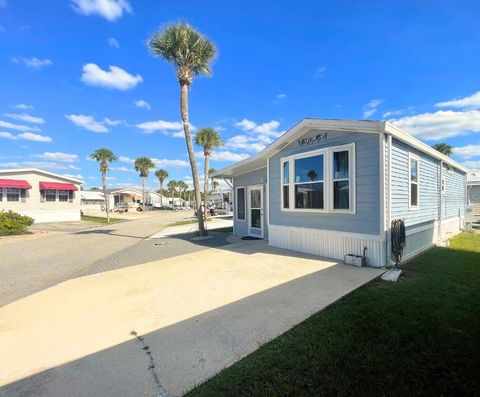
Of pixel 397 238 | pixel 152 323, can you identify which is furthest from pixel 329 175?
pixel 152 323

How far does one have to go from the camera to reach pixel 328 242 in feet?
23.8

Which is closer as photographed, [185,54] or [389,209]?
[389,209]

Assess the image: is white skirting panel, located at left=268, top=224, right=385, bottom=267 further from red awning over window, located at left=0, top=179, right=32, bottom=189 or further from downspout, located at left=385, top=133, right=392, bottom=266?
red awning over window, located at left=0, top=179, right=32, bottom=189

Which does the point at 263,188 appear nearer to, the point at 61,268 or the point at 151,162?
the point at 61,268

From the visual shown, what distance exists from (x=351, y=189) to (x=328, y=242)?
157 centimetres

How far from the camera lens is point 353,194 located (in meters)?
6.52

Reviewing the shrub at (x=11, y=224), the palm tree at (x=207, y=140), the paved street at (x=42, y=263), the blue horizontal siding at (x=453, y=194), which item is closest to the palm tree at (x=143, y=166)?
the palm tree at (x=207, y=140)

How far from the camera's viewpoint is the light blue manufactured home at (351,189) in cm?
618

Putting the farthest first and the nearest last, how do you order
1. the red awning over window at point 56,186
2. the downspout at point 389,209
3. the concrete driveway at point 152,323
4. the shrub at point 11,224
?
the red awning over window at point 56,186
the shrub at point 11,224
the downspout at point 389,209
the concrete driveway at point 152,323

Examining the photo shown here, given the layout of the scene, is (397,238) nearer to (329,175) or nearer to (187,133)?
(329,175)

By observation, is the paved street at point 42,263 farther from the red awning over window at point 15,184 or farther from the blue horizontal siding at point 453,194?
the red awning over window at point 15,184

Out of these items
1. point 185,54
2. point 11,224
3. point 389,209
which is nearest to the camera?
point 389,209


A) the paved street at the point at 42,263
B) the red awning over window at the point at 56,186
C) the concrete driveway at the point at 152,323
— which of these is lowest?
the paved street at the point at 42,263

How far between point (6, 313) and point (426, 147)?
1033 cm
